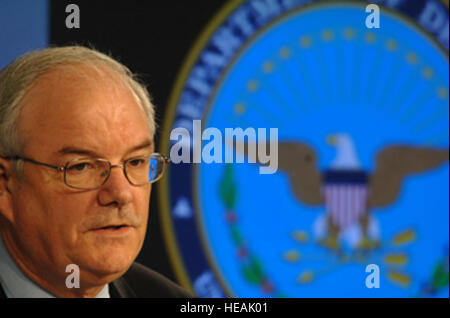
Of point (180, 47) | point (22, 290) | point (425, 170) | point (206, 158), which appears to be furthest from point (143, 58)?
point (425, 170)

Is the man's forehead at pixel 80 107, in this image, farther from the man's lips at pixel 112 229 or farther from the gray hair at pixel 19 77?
the man's lips at pixel 112 229

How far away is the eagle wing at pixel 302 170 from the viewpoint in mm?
2629

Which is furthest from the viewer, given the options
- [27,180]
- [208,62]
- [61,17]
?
[208,62]

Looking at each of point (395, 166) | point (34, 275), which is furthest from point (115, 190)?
point (395, 166)

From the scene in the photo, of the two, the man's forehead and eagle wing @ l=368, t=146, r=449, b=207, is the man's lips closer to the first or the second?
the man's forehead

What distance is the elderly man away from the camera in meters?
1.96

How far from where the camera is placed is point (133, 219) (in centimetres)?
205

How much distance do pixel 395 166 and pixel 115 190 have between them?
45.4 inches

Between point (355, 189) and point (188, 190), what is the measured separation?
2.01 ft

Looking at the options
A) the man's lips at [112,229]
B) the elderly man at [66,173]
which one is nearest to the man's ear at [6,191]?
the elderly man at [66,173]

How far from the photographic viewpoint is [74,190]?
2.00m

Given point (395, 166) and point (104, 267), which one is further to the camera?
point (395, 166)

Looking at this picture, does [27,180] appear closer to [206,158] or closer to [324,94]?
[206,158]

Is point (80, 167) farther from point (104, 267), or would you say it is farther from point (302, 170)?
point (302, 170)
